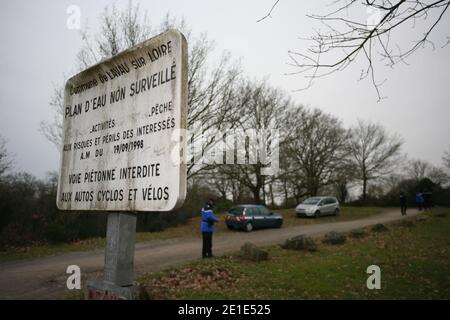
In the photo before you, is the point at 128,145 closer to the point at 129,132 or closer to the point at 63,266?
the point at 129,132

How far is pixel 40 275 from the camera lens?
29.6 ft

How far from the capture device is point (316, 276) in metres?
7.90

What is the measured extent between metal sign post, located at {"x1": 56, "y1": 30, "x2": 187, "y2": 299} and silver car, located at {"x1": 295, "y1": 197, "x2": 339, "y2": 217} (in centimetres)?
2605

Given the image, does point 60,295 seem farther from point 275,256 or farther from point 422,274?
point 422,274

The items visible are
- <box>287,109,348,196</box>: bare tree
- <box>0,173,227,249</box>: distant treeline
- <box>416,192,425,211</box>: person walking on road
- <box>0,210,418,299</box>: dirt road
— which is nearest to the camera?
<box>0,210,418,299</box>: dirt road

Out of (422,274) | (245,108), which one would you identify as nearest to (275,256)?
(422,274)

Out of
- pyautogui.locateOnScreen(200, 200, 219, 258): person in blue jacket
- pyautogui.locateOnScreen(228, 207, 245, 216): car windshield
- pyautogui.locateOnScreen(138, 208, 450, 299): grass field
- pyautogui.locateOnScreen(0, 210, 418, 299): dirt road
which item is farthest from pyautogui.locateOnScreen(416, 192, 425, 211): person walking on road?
pyautogui.locateOnScreen(200, 200, 219, 258): person in blue jacket

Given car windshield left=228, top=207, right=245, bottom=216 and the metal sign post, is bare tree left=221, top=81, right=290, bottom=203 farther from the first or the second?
the metal sign post

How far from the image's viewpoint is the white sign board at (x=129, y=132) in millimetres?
1941

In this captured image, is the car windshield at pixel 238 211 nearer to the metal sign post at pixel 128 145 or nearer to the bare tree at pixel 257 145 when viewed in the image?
the bare tree at pixel 257 145

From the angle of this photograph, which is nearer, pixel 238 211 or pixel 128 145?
pixel 128 145

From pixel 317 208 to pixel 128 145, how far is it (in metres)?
26.7

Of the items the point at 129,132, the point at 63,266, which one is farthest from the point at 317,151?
the point at 129,132

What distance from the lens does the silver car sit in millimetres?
27109
